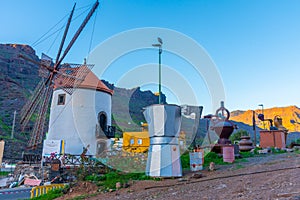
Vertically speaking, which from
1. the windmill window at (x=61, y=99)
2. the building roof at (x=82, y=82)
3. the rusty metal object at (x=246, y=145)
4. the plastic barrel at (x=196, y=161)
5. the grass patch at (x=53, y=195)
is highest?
the building roof at (x=82, y=82)

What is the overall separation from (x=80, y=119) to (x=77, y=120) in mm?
213

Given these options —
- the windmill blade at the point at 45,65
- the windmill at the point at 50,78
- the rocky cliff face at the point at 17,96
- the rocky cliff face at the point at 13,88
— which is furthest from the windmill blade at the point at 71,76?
the rocky cliff face at the point at 13,88

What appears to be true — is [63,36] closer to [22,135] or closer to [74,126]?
[74,126]

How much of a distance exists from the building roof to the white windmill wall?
0.36m

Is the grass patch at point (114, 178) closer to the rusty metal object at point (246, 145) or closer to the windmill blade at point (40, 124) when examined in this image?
the rusty metal object at point (246, 145)

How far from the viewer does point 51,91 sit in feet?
72.5

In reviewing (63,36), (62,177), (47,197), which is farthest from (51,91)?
(47,197)

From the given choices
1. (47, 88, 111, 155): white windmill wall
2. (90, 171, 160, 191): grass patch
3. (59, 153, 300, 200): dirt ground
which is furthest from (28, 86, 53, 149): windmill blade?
(59, 153, 300, 200): dirt ground

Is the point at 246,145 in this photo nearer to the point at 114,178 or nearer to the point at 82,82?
the point at 114,178

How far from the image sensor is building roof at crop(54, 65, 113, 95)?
1997 cm

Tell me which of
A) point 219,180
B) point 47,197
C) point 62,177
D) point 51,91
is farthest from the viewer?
point 51,91

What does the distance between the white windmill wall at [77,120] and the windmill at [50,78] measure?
35.3 inches

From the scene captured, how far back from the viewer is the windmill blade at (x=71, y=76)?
19.8 meters

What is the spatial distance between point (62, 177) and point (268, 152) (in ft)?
36.1
